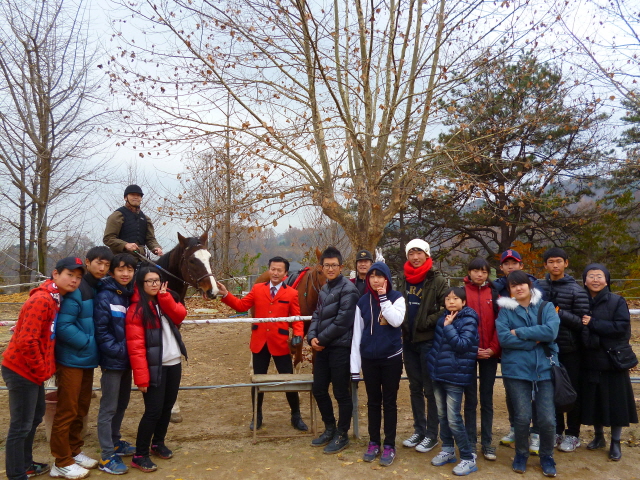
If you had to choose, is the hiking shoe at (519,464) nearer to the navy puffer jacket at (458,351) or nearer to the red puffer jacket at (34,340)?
the navy puffer jacket at (458,351)

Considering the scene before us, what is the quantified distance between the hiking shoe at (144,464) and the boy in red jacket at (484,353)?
2.69 meters

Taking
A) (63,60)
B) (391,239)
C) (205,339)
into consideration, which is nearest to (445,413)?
(205,339)

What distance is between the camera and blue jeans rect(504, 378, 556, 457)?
381 centimetres

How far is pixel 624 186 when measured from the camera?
19219 millimetres

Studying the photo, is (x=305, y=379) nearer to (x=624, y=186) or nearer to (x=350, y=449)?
(x=350, y=449)

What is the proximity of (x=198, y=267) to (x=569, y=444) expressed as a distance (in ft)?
13.3

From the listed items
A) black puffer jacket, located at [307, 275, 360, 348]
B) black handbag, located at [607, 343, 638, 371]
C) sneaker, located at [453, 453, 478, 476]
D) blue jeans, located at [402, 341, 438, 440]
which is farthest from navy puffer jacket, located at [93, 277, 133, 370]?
black handbag, located at [607, 343, 638, 371]

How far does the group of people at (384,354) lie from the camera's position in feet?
12.3

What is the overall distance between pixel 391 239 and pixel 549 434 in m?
15.9

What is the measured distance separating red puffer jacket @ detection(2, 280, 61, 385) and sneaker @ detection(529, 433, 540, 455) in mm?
4115

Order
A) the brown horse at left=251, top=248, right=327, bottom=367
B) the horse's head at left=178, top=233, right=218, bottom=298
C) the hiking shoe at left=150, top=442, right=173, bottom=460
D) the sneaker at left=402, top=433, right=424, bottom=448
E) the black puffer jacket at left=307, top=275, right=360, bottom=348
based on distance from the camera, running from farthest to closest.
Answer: the brown horse at left=251, top=248, right=327, bottom=367 → the horse's head at left=178, top=233, right=218, bottom=298 → the sneaker at left=402, top=433, right=424, bottom=448 → the black puffer jacket at left=307, top=275, right=360, bottom=348 → the hiking shoe at left=150, top=442, right=173, bottom=460

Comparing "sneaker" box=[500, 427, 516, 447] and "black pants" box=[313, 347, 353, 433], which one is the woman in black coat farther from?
"black pants" box=[313, 347, 353, 433]

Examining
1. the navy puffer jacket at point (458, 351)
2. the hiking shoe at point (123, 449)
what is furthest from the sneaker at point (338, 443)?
the hiking shoe at point (123, 449)

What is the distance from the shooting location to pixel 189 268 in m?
5.34
